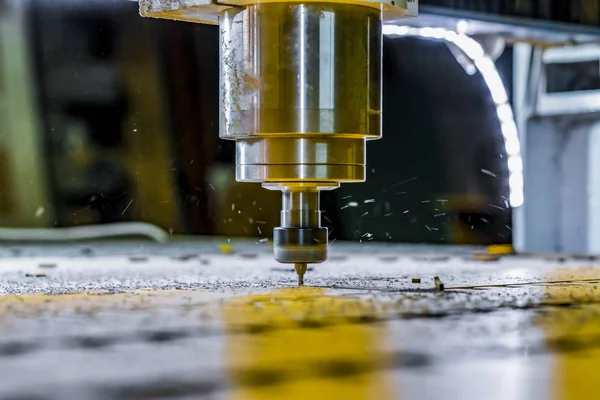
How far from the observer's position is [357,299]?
39.0 inches

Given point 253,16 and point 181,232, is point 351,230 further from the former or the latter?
point 253,16

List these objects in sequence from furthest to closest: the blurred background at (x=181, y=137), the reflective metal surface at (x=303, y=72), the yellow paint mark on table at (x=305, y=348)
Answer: the blurred background at (x=181, y=137) < the reflective metal surface at (x=303, y=72) < the yellow paint mark on table at (x=305, y=348)

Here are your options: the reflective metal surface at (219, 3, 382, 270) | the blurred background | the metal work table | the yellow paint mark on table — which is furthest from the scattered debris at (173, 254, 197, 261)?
the yellow paint mark on table

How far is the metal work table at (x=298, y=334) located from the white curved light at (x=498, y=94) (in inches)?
37.2

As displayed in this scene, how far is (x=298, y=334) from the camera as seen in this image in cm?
74

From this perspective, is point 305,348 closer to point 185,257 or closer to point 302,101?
point 302,101

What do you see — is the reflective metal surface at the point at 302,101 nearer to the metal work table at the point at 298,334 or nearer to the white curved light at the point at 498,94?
the metal work table at the point at 298,334

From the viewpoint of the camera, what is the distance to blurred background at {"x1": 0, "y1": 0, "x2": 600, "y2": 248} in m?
2.20

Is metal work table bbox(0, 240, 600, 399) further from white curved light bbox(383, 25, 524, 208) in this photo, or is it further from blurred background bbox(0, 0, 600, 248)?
white curved light bbox(383, 25, 524, 208)

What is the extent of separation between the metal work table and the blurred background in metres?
0.84

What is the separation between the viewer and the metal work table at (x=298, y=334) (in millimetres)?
549

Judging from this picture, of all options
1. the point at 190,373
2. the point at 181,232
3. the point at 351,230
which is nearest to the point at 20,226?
the point at 181,232

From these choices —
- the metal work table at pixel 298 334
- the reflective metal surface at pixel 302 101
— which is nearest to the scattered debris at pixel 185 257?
the metal work table at pixel 298 334

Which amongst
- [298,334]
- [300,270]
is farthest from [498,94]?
[298,334]
